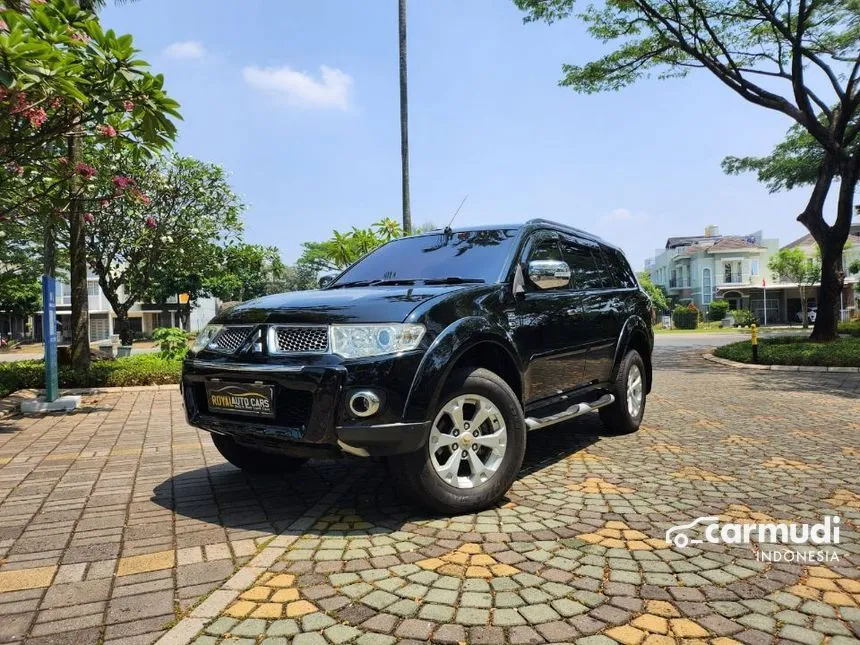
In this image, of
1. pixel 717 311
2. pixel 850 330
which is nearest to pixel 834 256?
pixel 850 330

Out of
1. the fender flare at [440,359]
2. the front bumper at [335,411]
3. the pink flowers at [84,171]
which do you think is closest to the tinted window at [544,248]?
the fender flare at [440,359]

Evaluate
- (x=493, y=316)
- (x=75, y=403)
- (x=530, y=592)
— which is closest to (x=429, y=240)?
(x=493, y=316)

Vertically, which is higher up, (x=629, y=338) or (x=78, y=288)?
(x=78, y=288)

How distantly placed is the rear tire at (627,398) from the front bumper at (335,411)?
299cm

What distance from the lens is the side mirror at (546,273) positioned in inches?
162

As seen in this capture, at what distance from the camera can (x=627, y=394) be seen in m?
5.78

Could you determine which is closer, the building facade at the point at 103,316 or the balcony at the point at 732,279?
the building facade at the point at 103,316

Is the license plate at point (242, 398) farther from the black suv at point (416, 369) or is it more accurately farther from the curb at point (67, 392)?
the curb at point (67, 392)

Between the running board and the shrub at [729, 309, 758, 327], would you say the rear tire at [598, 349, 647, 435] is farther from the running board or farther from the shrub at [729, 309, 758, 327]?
the shrub at [729, 309, 758, 327]

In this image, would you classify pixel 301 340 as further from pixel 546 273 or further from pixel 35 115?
pixel 35 115

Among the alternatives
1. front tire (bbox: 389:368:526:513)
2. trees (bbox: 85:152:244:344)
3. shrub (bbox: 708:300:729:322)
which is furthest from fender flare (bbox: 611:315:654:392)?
shrub (bbox: 708:300:729:322)

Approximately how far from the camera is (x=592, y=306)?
16.8 feet

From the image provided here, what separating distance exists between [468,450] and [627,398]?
2768 mm

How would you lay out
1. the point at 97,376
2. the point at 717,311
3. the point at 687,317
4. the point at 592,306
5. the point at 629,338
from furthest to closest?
the point at 717,311, the point at 687,317, the point at 97,376, the point at 629,338, the point at 592,306
